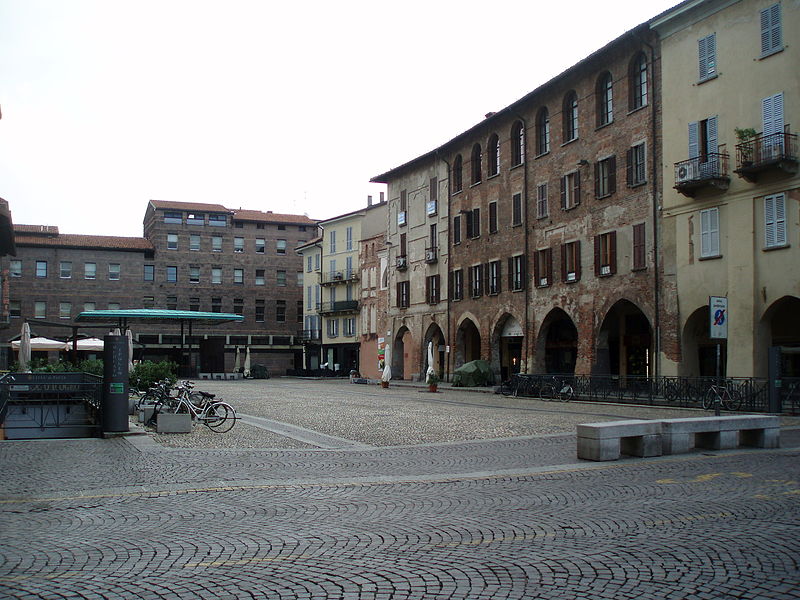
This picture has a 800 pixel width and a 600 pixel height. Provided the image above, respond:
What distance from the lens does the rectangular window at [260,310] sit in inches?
3268

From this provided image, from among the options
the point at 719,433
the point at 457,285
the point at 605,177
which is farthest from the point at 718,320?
the point at 457,285

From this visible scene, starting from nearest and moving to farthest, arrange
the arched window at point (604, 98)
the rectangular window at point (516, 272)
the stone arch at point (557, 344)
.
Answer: the arched window at point (604, 98)
the stone arch at point (557, 344)
the rectangular window at point (516, 272)

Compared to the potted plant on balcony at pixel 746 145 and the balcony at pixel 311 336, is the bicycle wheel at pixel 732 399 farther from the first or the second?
the balcony at pixel 311 336

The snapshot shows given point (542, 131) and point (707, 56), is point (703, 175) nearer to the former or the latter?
point (707, 56)

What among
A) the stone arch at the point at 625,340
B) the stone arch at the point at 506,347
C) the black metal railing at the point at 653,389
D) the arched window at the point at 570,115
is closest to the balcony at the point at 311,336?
the stone arch at the point at 506,347

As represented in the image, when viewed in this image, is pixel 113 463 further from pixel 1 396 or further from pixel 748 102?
pixel 748 102

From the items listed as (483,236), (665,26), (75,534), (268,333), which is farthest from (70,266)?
(75,534)

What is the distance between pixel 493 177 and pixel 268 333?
44015mm

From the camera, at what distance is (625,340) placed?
3612 centimetres

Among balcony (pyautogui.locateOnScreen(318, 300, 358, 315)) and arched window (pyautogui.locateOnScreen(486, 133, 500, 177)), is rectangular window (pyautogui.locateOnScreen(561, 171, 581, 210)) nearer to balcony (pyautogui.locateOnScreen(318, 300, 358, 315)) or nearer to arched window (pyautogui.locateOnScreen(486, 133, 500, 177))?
arched window (pyautogui.locateOnScreen(486, 133, 500, 177))

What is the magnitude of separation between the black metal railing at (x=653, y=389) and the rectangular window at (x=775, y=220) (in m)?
5.06

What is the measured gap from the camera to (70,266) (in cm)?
7525

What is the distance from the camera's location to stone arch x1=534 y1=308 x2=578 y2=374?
1553 inches

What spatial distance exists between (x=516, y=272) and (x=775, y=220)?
54.4 ft
